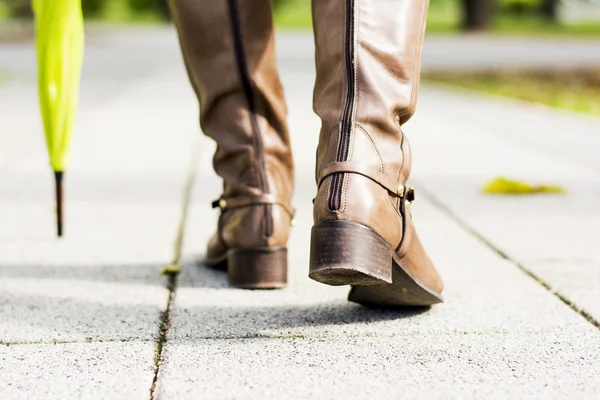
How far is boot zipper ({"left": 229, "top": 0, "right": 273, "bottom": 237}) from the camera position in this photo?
1.99m

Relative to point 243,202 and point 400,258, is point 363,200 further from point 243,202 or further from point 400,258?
point 243,202

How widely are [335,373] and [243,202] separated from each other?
65 centimetres

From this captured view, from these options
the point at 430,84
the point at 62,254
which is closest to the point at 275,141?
the point at 62,254

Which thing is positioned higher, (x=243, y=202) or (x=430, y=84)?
(x=243, y=202)

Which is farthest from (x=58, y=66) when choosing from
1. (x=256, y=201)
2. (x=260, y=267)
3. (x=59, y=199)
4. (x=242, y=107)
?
(x=260, y=267)

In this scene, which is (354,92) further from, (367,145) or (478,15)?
(478,15)

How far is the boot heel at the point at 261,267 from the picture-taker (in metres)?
2.03

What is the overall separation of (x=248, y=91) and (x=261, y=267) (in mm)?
420

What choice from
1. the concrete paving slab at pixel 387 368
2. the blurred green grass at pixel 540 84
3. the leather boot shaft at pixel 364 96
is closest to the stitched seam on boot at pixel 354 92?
the leather boot shaft at pixel 364 96

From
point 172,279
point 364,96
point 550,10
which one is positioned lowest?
point 550,10

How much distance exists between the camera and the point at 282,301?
1968mm

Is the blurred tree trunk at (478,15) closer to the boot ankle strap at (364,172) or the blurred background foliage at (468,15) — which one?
the blurred background foliage at (468,15)

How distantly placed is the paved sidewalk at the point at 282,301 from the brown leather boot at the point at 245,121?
0.10 meters

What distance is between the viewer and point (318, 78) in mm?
1794
